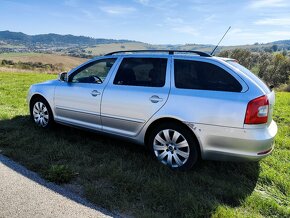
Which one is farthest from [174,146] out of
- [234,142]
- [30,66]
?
[30,66]

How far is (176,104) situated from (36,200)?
2.28m

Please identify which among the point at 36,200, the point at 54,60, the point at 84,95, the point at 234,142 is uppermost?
the point at 84,95

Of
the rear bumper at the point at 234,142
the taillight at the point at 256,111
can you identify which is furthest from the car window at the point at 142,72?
the taillight at the point at 256,111

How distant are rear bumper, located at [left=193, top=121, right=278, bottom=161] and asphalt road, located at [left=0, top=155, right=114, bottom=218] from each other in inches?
67.7

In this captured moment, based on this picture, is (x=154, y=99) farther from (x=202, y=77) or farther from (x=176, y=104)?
(x=202, y=77)

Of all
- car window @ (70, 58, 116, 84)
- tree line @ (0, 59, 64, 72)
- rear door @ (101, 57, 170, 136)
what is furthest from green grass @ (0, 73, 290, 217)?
tree line @ (0, 59, 64, 72)

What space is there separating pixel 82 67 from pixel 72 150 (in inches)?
65.5

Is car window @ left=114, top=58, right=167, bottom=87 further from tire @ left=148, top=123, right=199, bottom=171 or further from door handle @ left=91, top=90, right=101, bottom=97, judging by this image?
tire @ left=148, top=123, right=199, bottom=171

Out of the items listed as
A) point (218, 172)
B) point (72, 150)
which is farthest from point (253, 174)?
point (72, 150)

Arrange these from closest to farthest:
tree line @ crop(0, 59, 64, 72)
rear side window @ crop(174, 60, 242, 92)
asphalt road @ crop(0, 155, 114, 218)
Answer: asphalt road @ crop(0, 155, 114, 218) → rear side window @ crop(174, 60, 242, 92) → tree line @ crop(0, 59, 64, 72)

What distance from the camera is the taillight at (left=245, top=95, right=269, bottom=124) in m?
4.12

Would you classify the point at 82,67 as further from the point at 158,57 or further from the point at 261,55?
the point at 261,55

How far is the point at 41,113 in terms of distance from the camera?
21.8 feet

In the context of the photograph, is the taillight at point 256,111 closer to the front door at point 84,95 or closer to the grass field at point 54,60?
the front door at point 84,95
